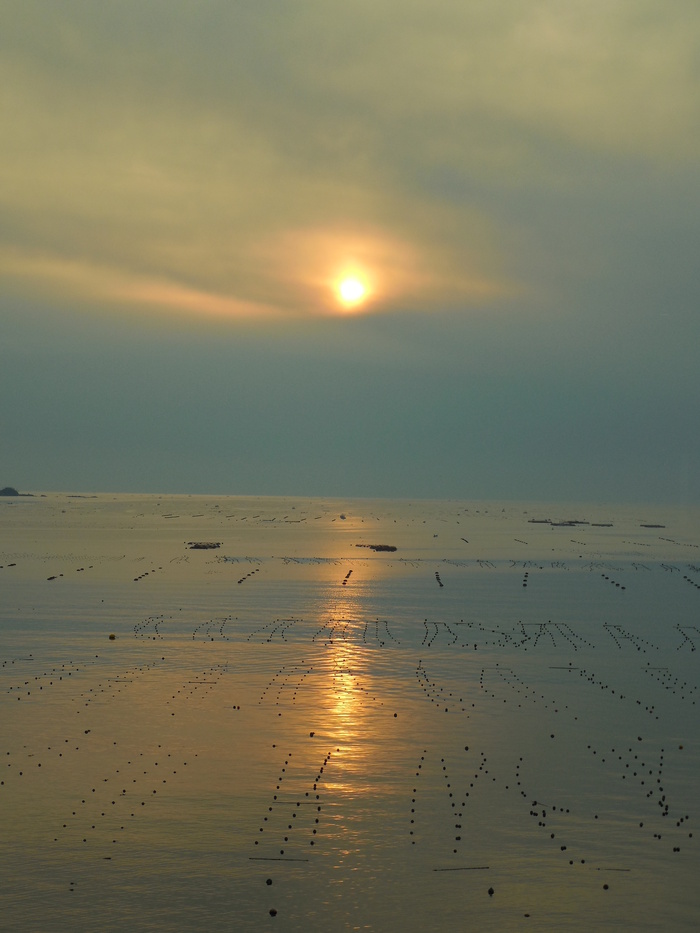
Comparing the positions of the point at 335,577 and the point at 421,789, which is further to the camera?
the point at 335,577

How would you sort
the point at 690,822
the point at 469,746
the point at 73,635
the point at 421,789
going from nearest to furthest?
the point at 690,822
the point at 421,789
the point at 469,746
the point at 73,635

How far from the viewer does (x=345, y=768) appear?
87.0 feet

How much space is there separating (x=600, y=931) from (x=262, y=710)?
55.6ft

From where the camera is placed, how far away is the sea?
742 inches

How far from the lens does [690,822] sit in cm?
2283

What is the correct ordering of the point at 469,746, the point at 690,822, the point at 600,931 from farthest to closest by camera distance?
the point at 469,746, the point at 690,822, the point at 600,931

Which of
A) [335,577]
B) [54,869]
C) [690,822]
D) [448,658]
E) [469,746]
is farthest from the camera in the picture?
[335,577]

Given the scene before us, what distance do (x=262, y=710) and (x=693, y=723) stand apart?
14.2 metres

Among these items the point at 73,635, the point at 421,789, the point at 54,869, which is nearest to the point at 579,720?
the point at 421,789

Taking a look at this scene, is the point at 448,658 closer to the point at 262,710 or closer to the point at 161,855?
the point at 262,710

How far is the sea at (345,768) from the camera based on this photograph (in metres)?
18.8

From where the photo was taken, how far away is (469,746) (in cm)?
2908

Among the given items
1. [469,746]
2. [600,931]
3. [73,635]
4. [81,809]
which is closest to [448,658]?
[469,746]

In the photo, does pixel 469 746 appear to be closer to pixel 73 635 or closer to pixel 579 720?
pixel 579 720
